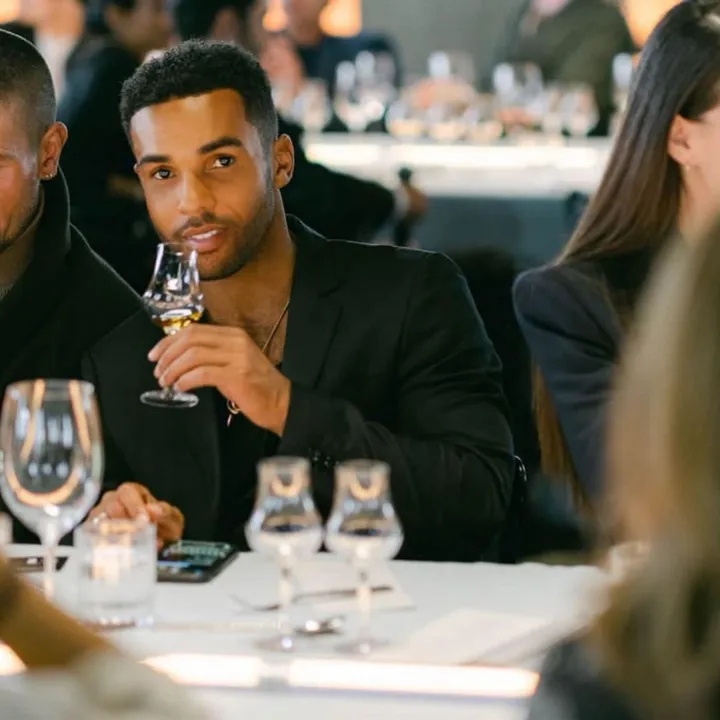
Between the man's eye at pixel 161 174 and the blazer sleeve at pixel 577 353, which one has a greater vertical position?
the man's eye at pixel 161 174

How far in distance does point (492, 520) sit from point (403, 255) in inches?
18.7

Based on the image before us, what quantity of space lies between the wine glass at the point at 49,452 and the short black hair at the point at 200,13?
334cm

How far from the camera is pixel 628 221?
8.96ft

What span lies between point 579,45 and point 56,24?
2.45m

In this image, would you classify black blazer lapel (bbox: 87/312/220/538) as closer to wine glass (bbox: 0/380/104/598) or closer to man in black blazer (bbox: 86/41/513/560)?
man in black blazer (bbox: 86/41/513/560)

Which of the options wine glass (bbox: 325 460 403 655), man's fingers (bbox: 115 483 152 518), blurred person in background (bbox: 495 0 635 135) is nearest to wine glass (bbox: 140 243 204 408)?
man's fingers (bbox: 115 483 152 518)

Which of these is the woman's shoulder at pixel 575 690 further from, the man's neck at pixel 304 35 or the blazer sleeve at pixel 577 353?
the man's neck at pixel 304 35

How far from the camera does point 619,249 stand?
9.03ft

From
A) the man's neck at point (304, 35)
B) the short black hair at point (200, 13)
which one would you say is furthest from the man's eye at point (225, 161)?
the man's neck at point (304, 35)

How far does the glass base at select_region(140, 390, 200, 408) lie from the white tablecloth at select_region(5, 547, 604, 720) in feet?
1.23

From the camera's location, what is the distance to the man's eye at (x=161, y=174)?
105 inches

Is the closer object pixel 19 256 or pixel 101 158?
pixel 19 256

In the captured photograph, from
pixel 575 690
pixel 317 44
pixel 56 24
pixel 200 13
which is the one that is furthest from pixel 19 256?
pixel 317 44

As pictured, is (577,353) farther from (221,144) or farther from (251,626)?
(251,626)
